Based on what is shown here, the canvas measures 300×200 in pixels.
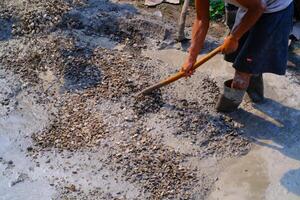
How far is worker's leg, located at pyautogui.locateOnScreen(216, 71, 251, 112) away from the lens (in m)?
3.72

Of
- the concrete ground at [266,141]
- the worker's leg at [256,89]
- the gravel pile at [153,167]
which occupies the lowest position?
the gravel pile at [153,167]

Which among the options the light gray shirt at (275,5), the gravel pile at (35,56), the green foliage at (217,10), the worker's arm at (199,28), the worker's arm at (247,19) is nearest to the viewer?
the worker's arm at (247,19)

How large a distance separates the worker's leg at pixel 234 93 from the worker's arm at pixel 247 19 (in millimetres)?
493

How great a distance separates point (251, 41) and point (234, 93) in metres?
0.51

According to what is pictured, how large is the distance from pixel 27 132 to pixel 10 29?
1428mm

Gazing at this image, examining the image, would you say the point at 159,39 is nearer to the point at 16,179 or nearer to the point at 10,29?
the point at 10,29

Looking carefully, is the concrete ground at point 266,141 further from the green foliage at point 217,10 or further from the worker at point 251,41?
the green foliage at point 217,10

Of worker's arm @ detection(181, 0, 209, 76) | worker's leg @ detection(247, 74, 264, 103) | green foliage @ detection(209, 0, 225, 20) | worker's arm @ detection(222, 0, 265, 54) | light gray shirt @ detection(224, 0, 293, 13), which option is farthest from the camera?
green foliage @ detection(209, 0, 225, 20)

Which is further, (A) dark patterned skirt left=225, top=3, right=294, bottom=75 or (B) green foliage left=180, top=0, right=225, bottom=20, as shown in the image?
(B) green foliage left=180, top=0, right=225, bottom=20

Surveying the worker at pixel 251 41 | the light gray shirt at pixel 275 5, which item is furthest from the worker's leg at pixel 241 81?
the light gray shirt at pixel 275 5

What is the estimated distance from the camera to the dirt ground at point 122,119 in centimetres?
342

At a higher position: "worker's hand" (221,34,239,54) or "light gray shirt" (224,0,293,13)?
"light gray shirt" (224,0,293,13)

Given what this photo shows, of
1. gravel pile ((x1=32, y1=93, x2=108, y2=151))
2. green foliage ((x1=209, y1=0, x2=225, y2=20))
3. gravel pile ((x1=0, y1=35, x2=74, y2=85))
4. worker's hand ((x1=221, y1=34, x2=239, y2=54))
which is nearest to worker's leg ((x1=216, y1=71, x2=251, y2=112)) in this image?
worker's hand ((x1=221, y1=34, x2=239, y2=54))

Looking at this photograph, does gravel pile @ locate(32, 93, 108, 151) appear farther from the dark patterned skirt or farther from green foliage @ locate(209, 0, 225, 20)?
green foliage @ locate(209, 0, 225, 20)
